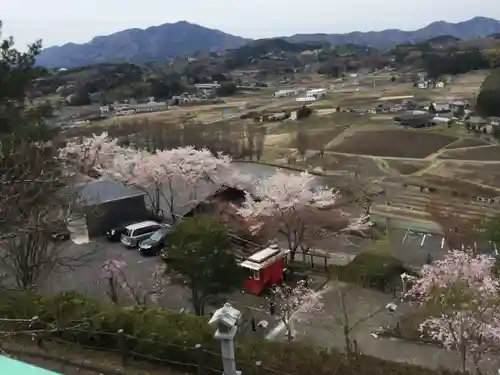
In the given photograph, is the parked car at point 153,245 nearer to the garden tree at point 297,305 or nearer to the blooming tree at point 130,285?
the blooming tree at point 130,285

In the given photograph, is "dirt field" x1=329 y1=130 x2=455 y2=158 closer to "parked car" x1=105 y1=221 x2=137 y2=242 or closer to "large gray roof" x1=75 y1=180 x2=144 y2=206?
"large gray roof" x1=75 y1=180 x2=144 y2=206

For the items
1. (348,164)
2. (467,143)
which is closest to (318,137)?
(348,164)

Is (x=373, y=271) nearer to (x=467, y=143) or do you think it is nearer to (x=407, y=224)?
(x=407, y=224)

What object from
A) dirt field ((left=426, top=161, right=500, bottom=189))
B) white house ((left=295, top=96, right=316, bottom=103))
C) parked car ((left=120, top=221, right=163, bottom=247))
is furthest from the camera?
white house ((left=295, top=96, right=316, bottom=103))

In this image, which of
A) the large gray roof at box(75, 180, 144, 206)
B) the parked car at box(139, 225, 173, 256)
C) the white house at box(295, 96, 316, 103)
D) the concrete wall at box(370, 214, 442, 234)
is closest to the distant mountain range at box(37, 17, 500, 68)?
the white house at box(295, 96, 316, 103)

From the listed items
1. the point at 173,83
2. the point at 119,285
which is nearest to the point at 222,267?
the point at 119,285

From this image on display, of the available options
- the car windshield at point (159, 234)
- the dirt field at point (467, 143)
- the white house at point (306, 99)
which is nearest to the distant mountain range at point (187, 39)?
the white house at point (306, 99)
